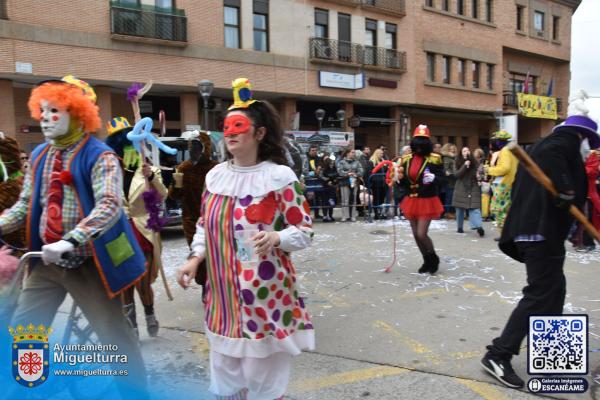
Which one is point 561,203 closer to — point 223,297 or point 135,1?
point 223,297

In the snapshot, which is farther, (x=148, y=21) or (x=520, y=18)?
(x=520, y=18)

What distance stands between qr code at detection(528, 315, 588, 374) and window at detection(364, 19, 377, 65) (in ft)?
78.0

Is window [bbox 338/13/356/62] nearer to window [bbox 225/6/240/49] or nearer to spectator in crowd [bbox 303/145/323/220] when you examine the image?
window [bbox 225/6/240/49]

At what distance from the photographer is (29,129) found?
18.5 metres

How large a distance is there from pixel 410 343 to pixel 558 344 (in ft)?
3.98

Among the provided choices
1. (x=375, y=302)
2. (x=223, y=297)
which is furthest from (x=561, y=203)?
(x=375, y=302)

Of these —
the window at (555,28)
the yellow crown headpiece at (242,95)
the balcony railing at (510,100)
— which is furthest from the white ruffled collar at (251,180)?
the window at (555,28)

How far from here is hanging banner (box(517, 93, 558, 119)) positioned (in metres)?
32.7

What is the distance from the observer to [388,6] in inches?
1056

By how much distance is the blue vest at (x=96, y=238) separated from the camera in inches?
113

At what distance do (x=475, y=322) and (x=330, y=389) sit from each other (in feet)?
6.45

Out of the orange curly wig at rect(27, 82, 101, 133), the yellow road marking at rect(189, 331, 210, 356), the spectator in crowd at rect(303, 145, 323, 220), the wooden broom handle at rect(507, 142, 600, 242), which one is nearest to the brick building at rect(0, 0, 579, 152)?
the spectator in crowd at rect(303, 145, 323, 220)

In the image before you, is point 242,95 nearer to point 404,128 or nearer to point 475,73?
point 404,128

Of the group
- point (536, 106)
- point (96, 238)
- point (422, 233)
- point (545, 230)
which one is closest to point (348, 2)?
point (536, 106)
